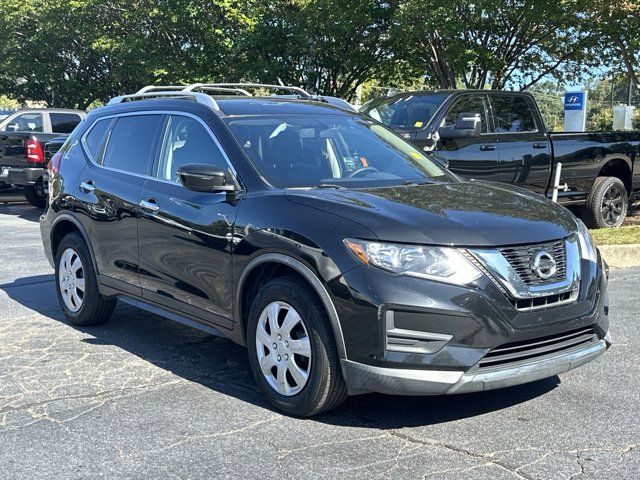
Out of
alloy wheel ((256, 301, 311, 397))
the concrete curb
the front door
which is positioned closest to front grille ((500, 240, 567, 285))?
alloy wheel ((256, 301, 311, 397))

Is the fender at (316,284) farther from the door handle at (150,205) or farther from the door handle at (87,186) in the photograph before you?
the door handle at (87,186)

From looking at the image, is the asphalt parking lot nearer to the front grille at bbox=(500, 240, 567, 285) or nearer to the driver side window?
the front grille at bbox=(500, 240, 567, 285)

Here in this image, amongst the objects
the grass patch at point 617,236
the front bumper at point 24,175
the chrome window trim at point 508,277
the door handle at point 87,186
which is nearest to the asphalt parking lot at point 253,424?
the chrome window trim at point 508,277

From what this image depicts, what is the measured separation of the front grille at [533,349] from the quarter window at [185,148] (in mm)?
2078

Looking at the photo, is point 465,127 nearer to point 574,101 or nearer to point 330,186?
point 330,186

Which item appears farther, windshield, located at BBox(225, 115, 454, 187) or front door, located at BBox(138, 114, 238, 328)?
windshield, located at BBox(225, 115, 454, 187)

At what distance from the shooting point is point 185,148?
17.5 ft

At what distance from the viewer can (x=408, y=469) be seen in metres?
3.66

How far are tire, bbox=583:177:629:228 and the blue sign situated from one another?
22.9ft

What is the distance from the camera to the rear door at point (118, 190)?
559cm

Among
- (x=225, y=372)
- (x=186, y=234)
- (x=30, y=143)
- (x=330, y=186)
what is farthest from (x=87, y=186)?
(x=30, y=143)

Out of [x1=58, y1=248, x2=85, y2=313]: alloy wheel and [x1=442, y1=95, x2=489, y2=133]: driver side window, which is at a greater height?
[x1=442, y1=95, x2=489, y2=133]: driver side window

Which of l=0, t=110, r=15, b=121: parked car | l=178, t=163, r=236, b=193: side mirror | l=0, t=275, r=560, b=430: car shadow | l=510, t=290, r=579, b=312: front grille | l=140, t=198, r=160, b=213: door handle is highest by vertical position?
l=0, t=110, r=15, b=121: parked car

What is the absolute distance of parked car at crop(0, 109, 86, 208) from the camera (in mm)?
14430
